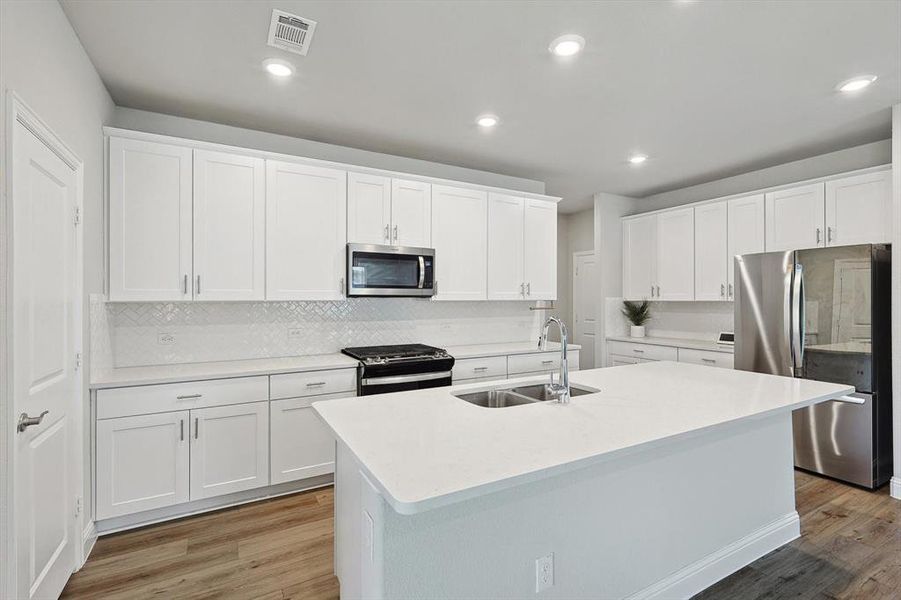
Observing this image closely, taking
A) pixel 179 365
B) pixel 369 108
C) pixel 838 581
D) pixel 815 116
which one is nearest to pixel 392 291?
pixel 369 108

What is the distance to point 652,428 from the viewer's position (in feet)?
5.32

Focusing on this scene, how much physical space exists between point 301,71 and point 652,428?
260 centimetres

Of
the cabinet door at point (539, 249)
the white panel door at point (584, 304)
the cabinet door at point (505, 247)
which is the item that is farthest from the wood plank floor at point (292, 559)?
the white panel door at point (584, 304)

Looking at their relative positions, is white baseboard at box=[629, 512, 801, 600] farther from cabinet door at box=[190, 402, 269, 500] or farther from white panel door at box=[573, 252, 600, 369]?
white panel door at box=[573, 252, 600, 369]

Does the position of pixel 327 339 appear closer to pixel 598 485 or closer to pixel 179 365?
pixel 179 365

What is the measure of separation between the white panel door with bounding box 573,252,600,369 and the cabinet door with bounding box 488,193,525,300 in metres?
2.38

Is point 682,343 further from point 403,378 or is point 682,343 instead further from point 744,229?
point 403,378

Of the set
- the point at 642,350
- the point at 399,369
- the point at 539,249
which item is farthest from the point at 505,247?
the point at 642,350

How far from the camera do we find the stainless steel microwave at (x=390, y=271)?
3518 millimetres

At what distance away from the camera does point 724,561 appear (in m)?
2.17

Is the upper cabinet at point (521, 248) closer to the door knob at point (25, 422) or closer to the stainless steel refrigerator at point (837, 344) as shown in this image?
the stainless steel refrigerator at point (837, 344)

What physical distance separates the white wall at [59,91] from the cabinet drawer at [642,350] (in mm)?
4900

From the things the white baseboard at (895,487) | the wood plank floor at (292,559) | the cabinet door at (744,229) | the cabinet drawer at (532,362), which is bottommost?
the wood plank floor at (292,559)

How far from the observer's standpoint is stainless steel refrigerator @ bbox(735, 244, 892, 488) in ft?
10.4
